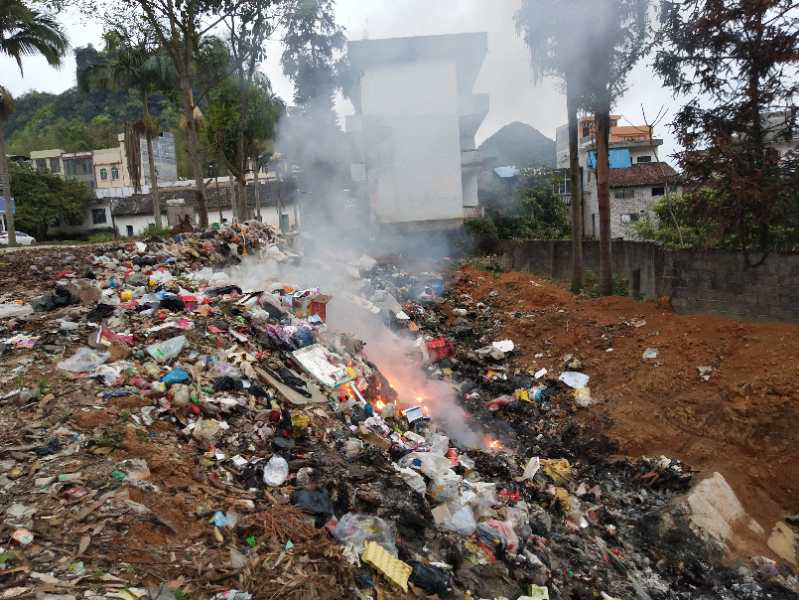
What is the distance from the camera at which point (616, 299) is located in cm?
779

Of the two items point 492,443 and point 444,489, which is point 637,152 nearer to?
point 492,443

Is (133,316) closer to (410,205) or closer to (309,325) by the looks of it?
(309,325)

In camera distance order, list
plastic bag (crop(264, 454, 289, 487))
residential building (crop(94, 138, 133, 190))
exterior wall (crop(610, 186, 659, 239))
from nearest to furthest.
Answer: plastic bag (crop(264, 454, 289, 487)) < exterior wall (crop(610, 186, 659, 239)) < residential building (crop(94, 138, 133, 190))

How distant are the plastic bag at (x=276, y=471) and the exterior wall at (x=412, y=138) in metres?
13.4

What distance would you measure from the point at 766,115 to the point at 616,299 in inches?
111

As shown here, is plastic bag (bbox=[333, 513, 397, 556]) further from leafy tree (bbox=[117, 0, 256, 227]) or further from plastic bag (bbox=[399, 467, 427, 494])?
leafy tree (bbox=[117, 0, 256, 227])

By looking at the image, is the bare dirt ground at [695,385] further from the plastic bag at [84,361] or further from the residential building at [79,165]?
the residential building at [79,165]

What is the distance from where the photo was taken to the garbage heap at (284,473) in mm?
2518

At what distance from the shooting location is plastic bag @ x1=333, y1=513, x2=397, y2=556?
2.89 metres

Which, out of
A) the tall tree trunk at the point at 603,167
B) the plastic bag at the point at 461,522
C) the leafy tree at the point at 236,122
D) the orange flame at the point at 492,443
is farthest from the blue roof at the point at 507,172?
the plastic bag at the point at 461,522

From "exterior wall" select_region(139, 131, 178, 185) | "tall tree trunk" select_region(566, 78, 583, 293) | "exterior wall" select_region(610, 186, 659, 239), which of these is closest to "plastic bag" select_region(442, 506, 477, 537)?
"tall tree trunk" select_region(566, 78, 583, 293)

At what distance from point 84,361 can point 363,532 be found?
108 inches

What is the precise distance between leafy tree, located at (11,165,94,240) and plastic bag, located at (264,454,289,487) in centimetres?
2643

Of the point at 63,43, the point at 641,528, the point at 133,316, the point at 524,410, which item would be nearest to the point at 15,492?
the point at 133,316
